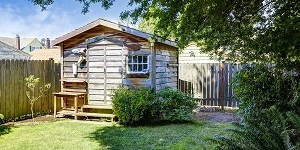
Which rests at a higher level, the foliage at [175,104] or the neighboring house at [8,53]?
the neighboring house at [8,53]

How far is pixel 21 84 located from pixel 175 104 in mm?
4341

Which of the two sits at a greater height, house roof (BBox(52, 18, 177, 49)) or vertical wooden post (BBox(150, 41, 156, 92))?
house roof (BBox(52, 18, 177, 49))

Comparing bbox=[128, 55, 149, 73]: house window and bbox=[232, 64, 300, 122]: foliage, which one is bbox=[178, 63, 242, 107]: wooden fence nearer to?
bbox=[128, 55, 149, 73]: house window

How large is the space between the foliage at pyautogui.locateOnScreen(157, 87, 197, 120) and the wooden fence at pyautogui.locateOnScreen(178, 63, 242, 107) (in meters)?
2.68

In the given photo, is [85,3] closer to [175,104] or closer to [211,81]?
[175,104]

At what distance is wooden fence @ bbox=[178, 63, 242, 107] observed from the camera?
31.0ft

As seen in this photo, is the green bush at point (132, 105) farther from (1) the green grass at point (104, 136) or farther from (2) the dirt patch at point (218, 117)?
(2) the dirt patch at point (218, 117)

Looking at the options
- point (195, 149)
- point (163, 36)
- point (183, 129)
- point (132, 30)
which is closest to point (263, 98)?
point (195, 149)

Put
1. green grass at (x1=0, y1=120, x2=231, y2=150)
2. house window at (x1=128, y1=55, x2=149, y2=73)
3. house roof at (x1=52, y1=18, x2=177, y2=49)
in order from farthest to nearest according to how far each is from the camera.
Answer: house window at (x1=128, y1=55, x2=149, y2=73) → house roof at (x1=52, y1=18, x2=177, y2=49) → green grass at (x1=0, y1=120, x2=231, y2=150)

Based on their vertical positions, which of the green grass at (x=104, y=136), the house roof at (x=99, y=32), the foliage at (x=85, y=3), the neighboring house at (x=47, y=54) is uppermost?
the neighboring house at (x=47, y=54)

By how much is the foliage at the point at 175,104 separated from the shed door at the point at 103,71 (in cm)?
138

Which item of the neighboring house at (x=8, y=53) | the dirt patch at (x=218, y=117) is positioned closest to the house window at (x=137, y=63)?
the dirt patch at (x=218, y=117)

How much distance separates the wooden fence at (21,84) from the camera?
7093 millimetres

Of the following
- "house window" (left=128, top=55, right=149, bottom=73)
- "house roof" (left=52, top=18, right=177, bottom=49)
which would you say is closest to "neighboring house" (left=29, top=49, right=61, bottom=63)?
"house roof" (left=52, top=18, right=177, bottom=49)
